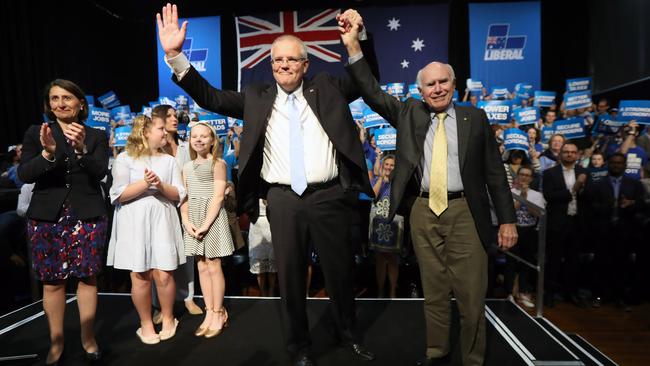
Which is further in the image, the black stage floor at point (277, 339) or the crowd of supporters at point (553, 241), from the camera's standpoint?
the crowd of supporters at point (553, 241)

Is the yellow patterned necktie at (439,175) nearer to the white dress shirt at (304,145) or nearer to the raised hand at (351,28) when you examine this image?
the white dress shirt at (304,145)

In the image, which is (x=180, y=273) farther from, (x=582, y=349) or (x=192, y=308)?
(x=582, y=349)

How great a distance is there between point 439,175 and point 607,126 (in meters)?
5.26

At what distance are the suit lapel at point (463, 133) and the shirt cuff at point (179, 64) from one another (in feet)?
4.93

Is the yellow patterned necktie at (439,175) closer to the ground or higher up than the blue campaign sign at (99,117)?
closer to the ground

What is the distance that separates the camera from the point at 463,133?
2.33 m

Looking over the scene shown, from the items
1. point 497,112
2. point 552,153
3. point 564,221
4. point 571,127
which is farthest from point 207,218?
point 571,127

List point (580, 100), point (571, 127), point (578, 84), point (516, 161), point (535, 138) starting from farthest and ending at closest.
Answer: point (578, 84) → point (580, 100) → point (535, 138) → point (571, 127) → point (516, 161)

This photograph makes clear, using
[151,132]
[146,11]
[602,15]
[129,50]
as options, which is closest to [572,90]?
[602,15]

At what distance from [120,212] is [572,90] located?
7503mm

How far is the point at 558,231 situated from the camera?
451cm

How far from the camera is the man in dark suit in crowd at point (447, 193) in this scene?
7.60ft

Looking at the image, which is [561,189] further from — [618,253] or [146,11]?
[146,11]

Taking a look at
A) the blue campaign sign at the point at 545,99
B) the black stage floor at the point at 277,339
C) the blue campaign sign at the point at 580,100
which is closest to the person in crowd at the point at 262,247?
the black stage floor at the point at 277,339
